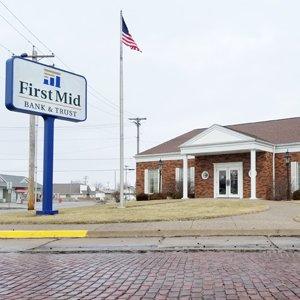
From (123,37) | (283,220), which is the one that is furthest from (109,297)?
(123,37)

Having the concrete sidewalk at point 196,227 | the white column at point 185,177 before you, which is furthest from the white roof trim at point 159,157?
the concrete sidewalk at point 196,227

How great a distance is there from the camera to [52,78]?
2184cm

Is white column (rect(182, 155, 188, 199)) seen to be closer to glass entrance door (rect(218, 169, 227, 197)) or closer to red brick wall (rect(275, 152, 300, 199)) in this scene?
glass entrance door (rect(218, 169, 227, 197))

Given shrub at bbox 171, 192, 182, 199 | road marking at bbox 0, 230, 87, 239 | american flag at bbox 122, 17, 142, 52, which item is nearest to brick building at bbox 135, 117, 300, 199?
shrub at bbox 171, 192, 182, 199

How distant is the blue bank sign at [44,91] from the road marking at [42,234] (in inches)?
249

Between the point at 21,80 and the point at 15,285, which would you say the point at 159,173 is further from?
the point at 15,285

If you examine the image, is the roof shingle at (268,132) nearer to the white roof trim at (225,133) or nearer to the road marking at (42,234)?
the white roof trim at (225,133)

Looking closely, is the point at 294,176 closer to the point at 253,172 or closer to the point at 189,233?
the point at 253,172

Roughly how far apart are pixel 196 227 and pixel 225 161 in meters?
22.2

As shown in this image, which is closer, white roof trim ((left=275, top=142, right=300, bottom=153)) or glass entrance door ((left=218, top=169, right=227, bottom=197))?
white roof trim ((left=275, top=142, right=300, bottom=153))

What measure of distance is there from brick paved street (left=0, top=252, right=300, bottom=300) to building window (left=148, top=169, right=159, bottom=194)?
3147 centimetres

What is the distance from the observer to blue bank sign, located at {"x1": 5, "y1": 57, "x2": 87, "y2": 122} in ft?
66.1

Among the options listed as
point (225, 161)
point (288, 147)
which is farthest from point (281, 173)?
point (225, 161)

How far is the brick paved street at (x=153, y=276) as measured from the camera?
671 centimetres
